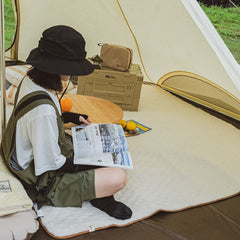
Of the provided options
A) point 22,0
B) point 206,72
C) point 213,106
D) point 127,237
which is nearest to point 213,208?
point 127,237

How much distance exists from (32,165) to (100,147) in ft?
1.05

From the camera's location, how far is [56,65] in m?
1.15


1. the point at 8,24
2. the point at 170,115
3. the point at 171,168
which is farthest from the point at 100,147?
the point at 8,24

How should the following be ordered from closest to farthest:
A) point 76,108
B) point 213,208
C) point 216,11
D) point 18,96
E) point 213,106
Result: 1. point 18,96
2. point 213,208
3. point 76,108
4. point 213,106
5. point 216,11

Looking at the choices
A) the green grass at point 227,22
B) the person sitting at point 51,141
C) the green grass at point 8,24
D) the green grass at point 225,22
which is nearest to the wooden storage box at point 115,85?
the person sitting at point 51,141

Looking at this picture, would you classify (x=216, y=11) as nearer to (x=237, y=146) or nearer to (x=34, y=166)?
(x=237, y=146)

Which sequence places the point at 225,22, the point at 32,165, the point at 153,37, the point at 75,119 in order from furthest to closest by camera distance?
the point at 225,22, the point at 153,37, the point at 75,119, the point at 32,165

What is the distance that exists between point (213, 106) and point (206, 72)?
0.50 meters

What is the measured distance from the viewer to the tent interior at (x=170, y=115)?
1411mm

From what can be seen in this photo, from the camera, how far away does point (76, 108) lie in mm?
1895

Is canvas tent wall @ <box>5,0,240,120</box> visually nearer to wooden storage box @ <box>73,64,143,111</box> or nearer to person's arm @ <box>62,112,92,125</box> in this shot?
wooden storage box @ <box>73,64,143,111</box>

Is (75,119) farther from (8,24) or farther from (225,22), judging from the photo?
(225,22)

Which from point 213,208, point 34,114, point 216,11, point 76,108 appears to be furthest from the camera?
point 216,11

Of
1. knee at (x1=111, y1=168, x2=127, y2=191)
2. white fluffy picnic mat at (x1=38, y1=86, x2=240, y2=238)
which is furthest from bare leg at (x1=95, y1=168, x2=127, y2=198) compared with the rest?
white fluffy picnic mat at (x1=38, y1=86, x2=240, y2=238)
